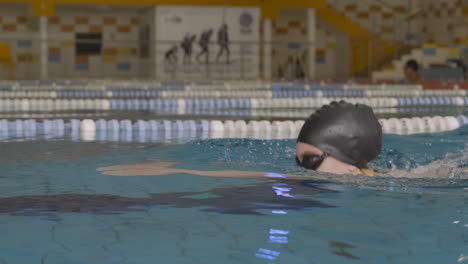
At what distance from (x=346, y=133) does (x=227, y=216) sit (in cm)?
87

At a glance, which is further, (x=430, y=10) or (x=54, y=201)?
(x=430, y=10)

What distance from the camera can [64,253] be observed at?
83.1 inches

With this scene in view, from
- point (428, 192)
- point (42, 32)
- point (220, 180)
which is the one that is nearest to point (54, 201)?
point (220, 180)

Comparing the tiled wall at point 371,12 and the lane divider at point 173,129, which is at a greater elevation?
the tiled wall at point 371,12

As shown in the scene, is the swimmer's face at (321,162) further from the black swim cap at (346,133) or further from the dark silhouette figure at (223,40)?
the dark silhouette figure at (223,40)

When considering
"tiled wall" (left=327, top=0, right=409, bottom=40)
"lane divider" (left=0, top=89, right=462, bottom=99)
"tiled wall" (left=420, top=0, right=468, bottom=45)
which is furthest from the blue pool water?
"tiled wall" (left=327, top=0, right=409, bottom=40)

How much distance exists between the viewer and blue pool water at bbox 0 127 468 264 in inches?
84.0

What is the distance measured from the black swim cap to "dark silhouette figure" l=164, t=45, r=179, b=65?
54.6 feet

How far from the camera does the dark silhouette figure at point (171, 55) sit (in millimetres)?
20031

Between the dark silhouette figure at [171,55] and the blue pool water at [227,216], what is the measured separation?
15968 millimetres

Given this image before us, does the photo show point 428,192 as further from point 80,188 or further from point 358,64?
point 358,64

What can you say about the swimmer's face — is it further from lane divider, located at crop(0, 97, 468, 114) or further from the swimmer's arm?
lane divider, located at crop(0, 97, 468, 114)

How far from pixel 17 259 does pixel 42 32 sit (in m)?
18.8

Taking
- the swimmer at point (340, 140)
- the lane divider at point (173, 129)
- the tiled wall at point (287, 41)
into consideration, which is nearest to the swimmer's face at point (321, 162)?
the swimmer at point (340, 140)
